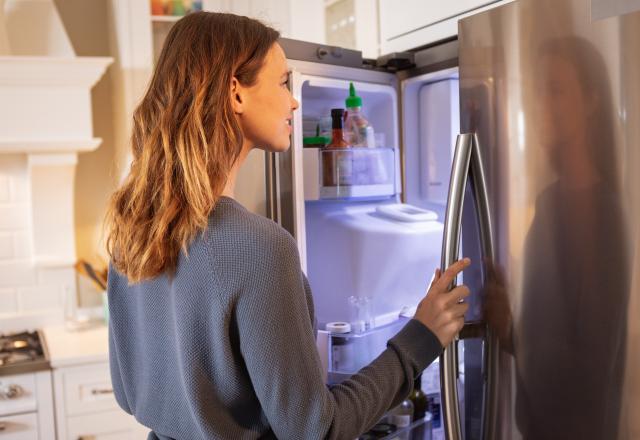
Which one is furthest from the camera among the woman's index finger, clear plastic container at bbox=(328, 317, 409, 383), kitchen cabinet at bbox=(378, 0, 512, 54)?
clear plastic container at bbox=(328, 317, 409, 383)

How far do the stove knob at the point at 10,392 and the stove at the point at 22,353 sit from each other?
0.14 feet

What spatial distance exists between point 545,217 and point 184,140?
474 millimetres

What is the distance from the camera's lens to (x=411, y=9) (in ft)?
4.35

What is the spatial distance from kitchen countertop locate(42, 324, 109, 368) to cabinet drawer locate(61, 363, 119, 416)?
27 millimetres

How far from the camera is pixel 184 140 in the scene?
0.86 m

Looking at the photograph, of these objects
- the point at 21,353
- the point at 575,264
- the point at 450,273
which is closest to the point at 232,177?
the point at 450,273

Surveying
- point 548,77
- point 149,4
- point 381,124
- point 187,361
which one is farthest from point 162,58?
point 149,4

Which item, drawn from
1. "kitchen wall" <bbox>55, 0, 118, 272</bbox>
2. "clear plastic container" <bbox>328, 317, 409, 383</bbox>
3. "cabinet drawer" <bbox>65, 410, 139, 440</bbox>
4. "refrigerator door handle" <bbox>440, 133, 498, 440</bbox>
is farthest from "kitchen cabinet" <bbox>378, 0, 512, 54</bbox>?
"kitchen wall" <bbox>55, 0, 118, 272</bbox>

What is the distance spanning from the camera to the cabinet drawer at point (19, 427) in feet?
6.53

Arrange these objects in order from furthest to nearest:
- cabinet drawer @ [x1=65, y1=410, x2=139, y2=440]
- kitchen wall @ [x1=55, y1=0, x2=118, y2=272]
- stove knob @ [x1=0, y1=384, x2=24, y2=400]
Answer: kitchen wall @ [x1=55, y1=0, x2=118, y2=272]
cabinet drawer @ [x1=65, y1=410, x2=139, y2=440]
stove knob @ [x1=0, y1=384, x2=24, y2=400]

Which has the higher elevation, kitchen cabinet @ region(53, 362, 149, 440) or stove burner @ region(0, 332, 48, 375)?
stove burner @ region(0, 332, 48, 375)

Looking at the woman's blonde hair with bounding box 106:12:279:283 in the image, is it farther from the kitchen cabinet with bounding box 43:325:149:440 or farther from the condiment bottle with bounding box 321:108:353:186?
the kitchen cabinet with bounding box 43:325:149:440

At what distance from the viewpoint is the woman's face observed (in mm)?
915

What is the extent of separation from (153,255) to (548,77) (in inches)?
21.4
